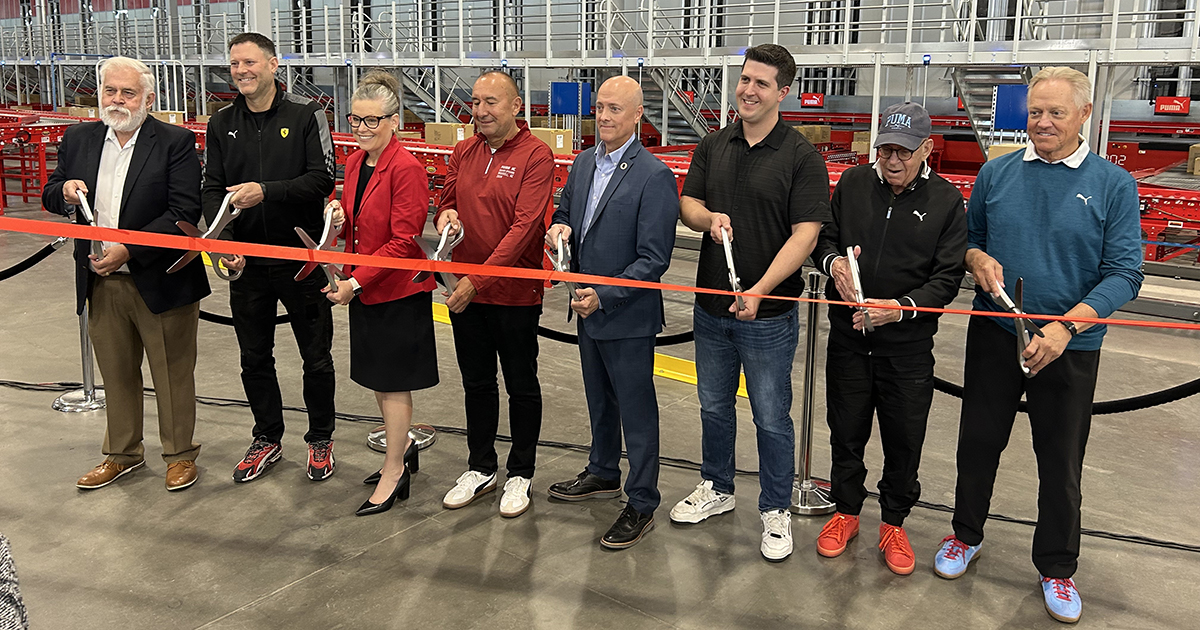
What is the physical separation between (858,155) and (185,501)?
38.2ft

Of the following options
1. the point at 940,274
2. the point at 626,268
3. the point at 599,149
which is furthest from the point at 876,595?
the point at 599,149

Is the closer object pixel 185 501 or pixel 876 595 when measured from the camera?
pixel 876 595

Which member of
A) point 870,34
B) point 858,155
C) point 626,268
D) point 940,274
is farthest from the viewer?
point 870,34

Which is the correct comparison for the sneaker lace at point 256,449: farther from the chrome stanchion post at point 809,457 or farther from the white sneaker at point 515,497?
the chrome stanchion post at point 809,457

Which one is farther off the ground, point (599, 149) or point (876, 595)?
point (599, 149)

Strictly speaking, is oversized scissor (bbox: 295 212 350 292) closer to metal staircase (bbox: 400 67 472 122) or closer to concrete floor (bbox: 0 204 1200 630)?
concrete floor (bbox: 0 204 1200 630)

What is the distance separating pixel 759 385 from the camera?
338 centimetres

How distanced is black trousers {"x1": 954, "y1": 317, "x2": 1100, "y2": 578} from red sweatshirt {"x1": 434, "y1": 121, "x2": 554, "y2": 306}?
1.60m

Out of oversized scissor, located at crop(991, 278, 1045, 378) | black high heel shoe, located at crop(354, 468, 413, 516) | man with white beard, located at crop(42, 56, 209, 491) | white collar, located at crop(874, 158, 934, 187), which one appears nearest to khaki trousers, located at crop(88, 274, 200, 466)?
man with white beard, located at crop(42, 56, 209, 491)

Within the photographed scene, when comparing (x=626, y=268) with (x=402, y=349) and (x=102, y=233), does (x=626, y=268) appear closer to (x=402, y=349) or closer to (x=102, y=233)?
(x=402, y=349)

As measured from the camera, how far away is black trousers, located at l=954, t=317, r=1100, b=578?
2992mm

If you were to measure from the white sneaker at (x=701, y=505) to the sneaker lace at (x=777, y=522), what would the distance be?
0.91 feet

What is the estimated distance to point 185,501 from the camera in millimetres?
3865

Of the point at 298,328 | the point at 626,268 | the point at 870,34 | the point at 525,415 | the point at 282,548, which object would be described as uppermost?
the point at 870,34
